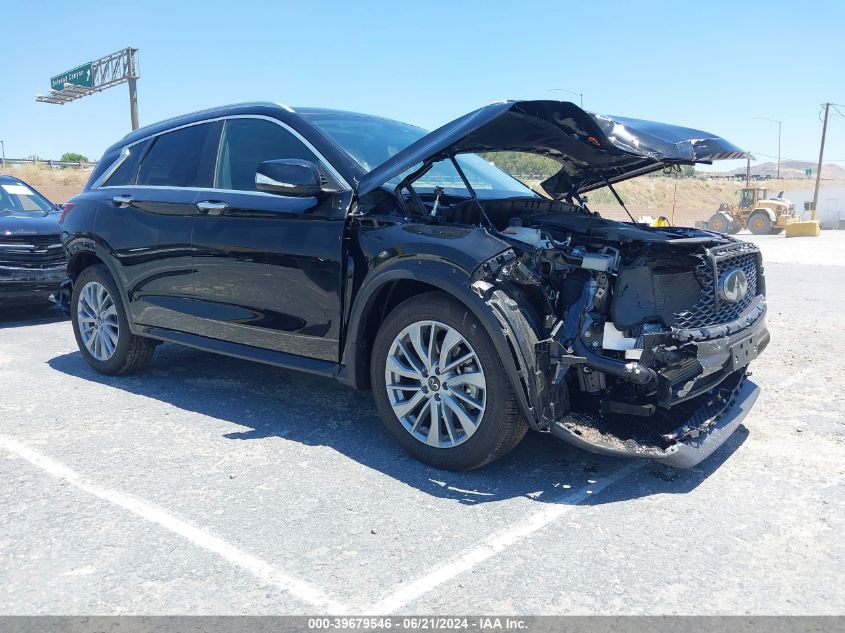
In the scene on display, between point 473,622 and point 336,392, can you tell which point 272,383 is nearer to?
point 336,392

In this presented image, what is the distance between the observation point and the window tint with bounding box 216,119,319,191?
14.2 feet

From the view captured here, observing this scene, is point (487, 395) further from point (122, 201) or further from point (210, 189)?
point (122, 201)

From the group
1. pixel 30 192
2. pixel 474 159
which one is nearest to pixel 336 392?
pixel 474 159

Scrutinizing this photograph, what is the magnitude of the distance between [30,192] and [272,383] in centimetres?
650

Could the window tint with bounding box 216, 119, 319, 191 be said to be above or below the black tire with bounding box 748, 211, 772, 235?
above

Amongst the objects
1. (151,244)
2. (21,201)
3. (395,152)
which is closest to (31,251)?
(21,201)

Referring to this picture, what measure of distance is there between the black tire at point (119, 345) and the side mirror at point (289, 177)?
2.15 m

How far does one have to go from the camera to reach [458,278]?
334 centimetres

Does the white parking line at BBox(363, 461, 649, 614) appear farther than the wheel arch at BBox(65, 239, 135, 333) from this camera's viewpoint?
No

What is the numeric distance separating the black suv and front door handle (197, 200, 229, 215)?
0.02 metres

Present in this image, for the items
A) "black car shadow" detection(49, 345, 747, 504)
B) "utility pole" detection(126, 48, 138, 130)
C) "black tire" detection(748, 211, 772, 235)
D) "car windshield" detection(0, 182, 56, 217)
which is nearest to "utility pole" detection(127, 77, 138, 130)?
"utility pole" detection(126, 48, 138, 130)

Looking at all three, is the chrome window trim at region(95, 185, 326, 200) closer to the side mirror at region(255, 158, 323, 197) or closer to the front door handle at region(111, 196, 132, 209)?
the front door handle at region(111, 196, 132, 209)

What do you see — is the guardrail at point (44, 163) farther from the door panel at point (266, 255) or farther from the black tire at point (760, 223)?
the door panel at point (266, 255)

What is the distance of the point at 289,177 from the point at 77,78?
1118 inches
